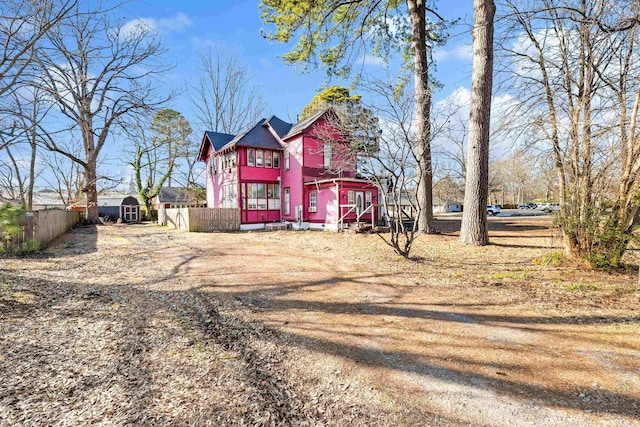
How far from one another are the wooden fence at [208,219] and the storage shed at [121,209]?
818 inches

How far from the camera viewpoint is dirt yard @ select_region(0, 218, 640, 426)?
7.09ft

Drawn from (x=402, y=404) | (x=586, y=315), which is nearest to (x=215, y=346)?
(x=402, y=404)

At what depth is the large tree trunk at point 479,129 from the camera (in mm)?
8797

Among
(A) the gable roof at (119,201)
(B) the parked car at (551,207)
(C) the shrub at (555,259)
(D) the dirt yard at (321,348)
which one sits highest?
(A) the gable roof at (119,201)

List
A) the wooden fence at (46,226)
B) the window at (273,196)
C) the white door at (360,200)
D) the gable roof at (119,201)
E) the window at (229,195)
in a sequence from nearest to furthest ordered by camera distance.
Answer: the wooden fence at (46,226), the white door at (360,200), the window at (229,195), the window at (273,196), the gable roof at (119,201)

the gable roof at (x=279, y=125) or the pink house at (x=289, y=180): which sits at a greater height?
the gable roof at (x=279, y=125)

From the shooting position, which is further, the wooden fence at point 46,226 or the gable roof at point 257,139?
the gable roof at point 257,139

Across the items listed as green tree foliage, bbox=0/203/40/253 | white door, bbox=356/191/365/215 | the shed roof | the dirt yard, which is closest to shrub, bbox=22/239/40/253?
green tree foliage, bbox=0/203/40/253

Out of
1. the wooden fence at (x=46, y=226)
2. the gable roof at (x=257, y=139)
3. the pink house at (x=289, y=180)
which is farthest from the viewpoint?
the gable roof at (x=257, y=139)

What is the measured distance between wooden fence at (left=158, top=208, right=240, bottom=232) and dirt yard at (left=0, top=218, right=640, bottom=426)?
10.7 m


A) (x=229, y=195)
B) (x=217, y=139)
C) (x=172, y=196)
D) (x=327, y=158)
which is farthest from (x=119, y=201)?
(x=327, y=158)

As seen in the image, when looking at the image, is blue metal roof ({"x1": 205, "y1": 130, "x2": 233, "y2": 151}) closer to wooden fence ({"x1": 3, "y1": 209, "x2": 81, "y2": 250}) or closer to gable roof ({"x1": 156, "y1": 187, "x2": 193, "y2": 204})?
wooden fence ({"x1": 3, "y1": 209, "x2": 81, "y2": 250})

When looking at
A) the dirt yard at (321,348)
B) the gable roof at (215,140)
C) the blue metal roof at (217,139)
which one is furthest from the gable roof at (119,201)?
the dirt yard at (321,348)

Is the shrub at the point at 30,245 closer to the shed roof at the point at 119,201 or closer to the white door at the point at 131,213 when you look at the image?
the white door at the point at 131,213
